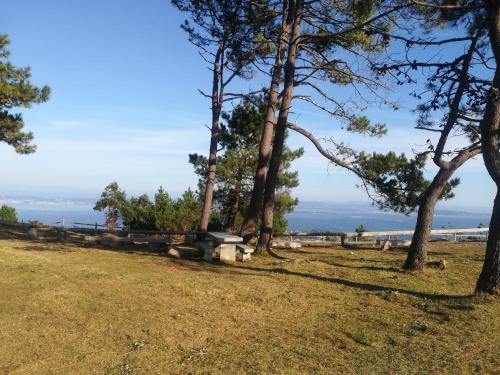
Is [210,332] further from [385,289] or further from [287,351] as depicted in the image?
[385,289]

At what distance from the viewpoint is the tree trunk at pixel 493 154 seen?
21.4 ft

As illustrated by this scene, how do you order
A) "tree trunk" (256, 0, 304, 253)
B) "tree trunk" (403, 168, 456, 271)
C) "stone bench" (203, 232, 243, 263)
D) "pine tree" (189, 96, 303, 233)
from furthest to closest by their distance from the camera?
1. "pine tree" (189, 96, 303, 233)
2. "tree trunk" (256, 0, 304, 253)
3. "stone bench" (203, 232, 243, 263)
4. "tree trunk" (403, 168, 456, 271)

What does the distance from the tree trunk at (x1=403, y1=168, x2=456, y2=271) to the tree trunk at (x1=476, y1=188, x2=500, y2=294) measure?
216 centimetres

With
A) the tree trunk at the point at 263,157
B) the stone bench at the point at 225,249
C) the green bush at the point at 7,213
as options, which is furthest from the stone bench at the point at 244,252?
the green bush at the point at 7,213

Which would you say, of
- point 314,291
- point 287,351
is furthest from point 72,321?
point 314,291

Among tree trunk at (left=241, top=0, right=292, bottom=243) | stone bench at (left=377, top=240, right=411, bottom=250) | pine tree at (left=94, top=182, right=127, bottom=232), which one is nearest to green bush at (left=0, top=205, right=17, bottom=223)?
pine tree at (left=94, top=182, right=127, bottom=232)

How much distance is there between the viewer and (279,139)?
11516mm

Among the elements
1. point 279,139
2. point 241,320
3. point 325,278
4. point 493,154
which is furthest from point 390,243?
point 241,320

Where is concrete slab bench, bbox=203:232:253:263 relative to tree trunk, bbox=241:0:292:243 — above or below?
below

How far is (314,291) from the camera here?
725cm

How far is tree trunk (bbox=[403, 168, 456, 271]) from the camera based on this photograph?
878 cm

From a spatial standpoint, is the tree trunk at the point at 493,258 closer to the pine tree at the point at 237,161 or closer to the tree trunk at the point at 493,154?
the tree trunk at the point at 493,154

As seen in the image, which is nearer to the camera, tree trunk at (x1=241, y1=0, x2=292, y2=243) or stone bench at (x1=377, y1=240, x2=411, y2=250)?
tree trunk at (x1=241, y1=0, x2=292, y2=243)

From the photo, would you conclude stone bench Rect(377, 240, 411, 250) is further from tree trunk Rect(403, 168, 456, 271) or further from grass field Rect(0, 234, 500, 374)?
tree trunk Rect(403, 168, 456, 271)
